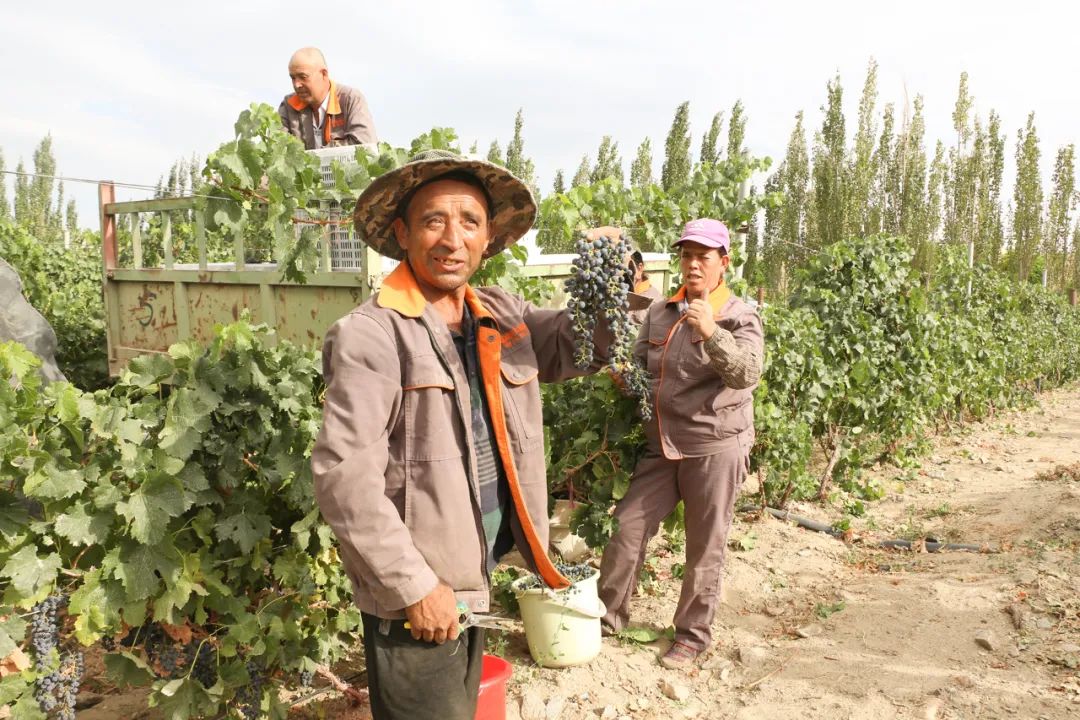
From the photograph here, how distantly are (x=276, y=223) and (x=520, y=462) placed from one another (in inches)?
79.7

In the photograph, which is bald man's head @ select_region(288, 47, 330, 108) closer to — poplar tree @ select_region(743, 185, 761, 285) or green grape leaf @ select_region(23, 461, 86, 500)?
green grape leaf @ select_region(23, 461, 86, 500)

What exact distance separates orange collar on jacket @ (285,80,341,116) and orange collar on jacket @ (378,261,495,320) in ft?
10.6

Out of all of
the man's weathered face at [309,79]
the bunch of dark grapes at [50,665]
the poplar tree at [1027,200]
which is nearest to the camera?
the bunch of dark grapes at [50,665]

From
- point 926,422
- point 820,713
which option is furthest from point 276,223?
point 926,422

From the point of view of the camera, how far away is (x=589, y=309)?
2.37 metres

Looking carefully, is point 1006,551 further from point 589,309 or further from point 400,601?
point 400,601

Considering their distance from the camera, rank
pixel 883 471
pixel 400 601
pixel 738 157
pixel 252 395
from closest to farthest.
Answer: pixel 400 601
pixel 252 395
pixel 738 157
pixel 883 471

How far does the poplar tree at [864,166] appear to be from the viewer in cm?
1798

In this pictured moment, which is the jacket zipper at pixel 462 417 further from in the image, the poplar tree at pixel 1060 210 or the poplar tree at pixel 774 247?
the poplar tree at pixel 1060 210

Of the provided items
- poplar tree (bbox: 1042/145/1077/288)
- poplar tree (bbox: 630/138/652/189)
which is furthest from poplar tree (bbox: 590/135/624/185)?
poplar tree (bbox: 1042/145/1077/288)

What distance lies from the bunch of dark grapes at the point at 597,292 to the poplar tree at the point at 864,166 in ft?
55.8

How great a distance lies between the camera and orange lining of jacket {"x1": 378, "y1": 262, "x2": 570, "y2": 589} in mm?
2117

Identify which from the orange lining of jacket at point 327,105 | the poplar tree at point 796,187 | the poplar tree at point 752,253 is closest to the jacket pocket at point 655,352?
the orange lining of jacket at point 327,105

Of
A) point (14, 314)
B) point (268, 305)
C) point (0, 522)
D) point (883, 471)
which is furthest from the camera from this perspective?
point (883, 471)
